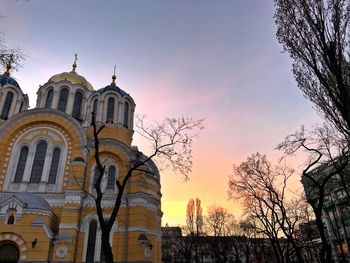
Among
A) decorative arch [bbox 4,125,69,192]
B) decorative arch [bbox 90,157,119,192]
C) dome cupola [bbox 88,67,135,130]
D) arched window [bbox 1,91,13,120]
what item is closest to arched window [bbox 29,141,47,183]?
decorative arch [bbox 4,125,69,192]

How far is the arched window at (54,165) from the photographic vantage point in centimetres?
2153

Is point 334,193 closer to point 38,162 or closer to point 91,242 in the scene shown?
point 91,242

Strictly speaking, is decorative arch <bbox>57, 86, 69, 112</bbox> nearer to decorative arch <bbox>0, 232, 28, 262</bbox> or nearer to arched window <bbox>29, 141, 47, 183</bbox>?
arched window <bbox>29, 141, 47, 183</bbox>

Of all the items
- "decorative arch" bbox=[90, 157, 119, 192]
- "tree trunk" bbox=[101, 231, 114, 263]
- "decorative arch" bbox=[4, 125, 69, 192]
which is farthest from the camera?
"decorative arch" bbox=[90, 157, 119, 192]

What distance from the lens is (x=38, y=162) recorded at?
22.0 metres

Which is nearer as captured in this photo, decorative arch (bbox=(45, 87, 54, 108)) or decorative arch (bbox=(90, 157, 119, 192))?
decorative arch (bbox=(90, 157, 119, 192))

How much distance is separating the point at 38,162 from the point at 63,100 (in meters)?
7.40

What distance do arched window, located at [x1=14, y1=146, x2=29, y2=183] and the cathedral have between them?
6 cm

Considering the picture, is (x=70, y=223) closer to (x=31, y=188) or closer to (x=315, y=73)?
(x=31, y=188)

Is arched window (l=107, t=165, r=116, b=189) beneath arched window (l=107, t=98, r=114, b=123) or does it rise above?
beneath

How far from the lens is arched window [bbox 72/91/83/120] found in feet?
89.6

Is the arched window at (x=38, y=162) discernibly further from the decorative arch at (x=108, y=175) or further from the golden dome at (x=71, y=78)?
the golden dome at (x=71, y=78)

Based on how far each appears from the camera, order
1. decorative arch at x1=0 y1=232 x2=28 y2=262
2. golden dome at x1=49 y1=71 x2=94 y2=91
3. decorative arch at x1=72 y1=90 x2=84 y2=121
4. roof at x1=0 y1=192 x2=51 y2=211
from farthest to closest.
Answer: golden dome at x1=49 y1=71 x2=94 y2=91
decorative arch at x1=72 y1=90 x2=84 y2=121
roof at x1=0 y1=192 x2=51 y2=211
decorative arch at x1=0 y1=232 x2=28 y2=262

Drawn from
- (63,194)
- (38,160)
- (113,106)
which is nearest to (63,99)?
(113,106)
